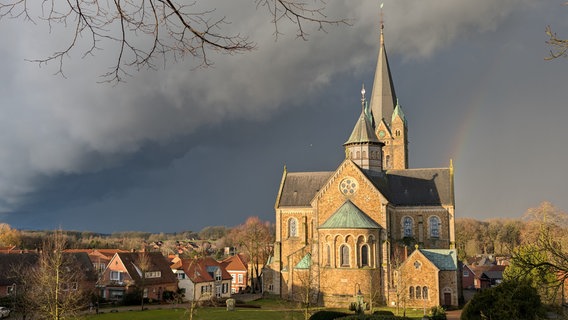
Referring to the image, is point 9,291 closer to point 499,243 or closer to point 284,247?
point 284,247

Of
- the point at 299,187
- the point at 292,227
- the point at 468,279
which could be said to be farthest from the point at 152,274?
the point at 468,279

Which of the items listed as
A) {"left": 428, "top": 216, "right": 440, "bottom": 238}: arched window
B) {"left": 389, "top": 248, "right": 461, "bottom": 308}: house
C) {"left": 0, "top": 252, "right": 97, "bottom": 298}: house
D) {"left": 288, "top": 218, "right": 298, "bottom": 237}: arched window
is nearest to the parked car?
{"left": 0, "top": 252, "right": 97, "bottom": 298}: house

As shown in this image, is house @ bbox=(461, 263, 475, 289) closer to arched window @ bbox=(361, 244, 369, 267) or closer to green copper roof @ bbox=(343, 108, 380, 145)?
green copper roof @ bbox=(343, 108, 380, 145)

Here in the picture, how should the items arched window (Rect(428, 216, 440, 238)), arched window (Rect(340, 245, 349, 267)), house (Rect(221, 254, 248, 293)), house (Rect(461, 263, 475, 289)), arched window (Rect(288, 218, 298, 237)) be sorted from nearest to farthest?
arched window (Rect(340, 245, 349, 267)), arched window (Rect(428, 216, 440, 238)), arched window (Rect(288, 218, 298, 237)), house (Rect(461, 263, 475, 289)), house (Rect(221, 254, 248, 293))

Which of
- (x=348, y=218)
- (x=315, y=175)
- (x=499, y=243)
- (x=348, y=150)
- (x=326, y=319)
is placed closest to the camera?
(x=326, y=319)

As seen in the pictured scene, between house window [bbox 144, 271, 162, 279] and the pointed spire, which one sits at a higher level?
the pointed spire

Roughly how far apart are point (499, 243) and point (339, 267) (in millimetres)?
100634

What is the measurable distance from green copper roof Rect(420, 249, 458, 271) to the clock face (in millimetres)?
9327

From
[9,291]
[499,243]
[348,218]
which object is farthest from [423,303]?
[499,243]

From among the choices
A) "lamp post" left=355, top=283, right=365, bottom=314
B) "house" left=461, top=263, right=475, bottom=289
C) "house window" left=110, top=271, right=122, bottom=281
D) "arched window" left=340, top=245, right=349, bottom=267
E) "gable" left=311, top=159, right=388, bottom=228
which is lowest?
"house" left=461, top=263, right=475, bottom=289

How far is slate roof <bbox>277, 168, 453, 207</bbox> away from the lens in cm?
5838

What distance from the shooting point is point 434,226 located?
5784 cm

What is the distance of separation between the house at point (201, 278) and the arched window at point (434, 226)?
1091 inches

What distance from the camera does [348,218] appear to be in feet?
168
